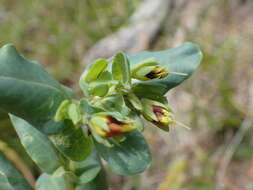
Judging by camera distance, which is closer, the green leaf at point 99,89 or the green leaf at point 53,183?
the green leaf at point 99,89

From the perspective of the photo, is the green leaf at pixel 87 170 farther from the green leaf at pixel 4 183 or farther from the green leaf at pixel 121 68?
the green leaf at pixel 121 68

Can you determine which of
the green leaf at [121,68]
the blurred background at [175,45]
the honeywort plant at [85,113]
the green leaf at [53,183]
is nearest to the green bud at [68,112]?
the honeywort plant at [85,113]

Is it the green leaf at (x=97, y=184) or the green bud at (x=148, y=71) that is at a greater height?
the green bud at (x=148, y=71)

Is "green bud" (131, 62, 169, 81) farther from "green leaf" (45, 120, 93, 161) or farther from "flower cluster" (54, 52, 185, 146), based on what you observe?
"green leaf" (45, 120, 93, 161)

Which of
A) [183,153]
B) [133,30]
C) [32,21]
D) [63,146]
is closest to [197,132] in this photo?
[183,153]

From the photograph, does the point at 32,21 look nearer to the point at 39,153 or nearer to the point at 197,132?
the point at 197,132

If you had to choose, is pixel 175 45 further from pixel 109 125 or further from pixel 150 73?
pixel 109 125
